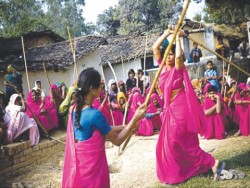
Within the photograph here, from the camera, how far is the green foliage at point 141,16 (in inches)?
1326

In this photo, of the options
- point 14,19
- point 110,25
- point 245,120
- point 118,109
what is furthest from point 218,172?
point 110,25

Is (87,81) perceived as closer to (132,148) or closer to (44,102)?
(132,148)

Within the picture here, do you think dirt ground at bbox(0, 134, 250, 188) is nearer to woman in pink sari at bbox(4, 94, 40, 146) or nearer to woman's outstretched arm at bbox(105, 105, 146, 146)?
woman in pink sari at bbox(4, 94, 40, 146)

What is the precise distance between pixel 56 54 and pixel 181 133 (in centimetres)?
1659

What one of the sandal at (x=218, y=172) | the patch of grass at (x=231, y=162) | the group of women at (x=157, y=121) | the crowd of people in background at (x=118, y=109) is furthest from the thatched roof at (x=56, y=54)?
the sandal at (x=218, y=172)

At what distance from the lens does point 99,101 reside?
30.9 ft

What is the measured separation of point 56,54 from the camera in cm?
2003

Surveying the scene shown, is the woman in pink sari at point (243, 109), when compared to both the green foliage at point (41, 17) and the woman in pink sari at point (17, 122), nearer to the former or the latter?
the woman in pink sari at point (17, 122)

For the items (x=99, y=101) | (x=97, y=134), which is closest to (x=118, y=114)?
(x=99, y=101)

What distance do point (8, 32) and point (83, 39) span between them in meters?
9.54

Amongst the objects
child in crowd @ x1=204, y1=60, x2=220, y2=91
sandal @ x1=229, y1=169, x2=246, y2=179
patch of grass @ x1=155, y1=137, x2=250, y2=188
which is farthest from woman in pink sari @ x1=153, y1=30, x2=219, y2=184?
child in crowd @ x1=204, y1=60, x2=220, y2=91

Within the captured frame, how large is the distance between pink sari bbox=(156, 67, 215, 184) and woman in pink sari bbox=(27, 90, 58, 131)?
4.83 metres

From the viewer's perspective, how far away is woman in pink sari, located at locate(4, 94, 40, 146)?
7.01m

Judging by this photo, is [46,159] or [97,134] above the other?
[97,134]
